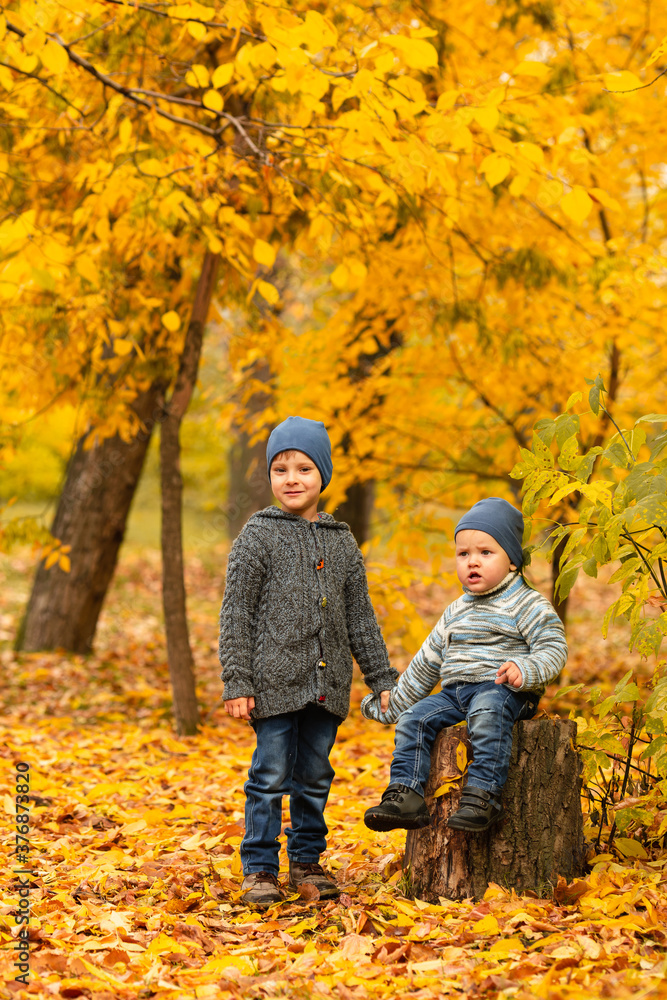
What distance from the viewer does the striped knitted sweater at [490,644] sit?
2738 millimetres

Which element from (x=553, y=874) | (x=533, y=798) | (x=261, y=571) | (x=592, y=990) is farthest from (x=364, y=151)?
(x=592, y=990)

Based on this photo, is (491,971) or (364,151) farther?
(364,151)

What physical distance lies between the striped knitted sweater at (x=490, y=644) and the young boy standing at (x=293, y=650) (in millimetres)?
139

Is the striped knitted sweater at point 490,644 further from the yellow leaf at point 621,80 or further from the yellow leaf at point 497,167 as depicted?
the yellow leaf at point 621,80

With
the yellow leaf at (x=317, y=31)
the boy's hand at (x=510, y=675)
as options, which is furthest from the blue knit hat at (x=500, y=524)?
the yellow leaf at (x=317, y=31)

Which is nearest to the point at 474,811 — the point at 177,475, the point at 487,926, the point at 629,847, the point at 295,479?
the point at 487,926

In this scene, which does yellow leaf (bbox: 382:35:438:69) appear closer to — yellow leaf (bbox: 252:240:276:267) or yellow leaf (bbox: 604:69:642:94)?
yellow leaf (bbox: 604:69:642:94)

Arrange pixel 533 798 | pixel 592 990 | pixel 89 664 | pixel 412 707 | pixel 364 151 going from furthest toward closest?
pixel 89 664
pixel 364 151
pixel 412 707
pixel 533 798
pixel 592 990

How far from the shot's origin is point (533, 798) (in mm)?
2744

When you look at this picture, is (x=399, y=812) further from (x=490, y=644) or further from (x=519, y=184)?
(x=519, y=184)

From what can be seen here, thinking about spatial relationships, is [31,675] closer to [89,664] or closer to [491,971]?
[89,664]

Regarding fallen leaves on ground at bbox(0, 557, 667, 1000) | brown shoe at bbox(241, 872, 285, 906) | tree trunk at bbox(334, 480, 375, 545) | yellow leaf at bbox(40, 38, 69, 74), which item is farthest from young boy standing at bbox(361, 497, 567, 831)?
tree trunk at bbox(334, 480, 375, 545)

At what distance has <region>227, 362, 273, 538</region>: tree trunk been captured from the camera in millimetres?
8297

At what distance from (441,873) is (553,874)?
0.36 metres
